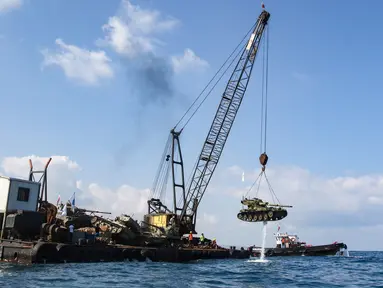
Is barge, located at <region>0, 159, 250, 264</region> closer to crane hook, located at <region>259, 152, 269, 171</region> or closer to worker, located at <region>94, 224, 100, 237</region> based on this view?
worker, located at <region>94, 224, 100, 237</region>

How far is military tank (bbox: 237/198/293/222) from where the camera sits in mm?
49125

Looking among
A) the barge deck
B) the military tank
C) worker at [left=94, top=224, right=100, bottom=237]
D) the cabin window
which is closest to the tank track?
the military tank

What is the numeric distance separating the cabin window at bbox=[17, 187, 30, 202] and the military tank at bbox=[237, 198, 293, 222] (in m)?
24.8

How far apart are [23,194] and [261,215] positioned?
2666 cm

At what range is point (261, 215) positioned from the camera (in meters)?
50.5

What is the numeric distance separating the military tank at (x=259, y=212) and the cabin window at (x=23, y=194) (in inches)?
978

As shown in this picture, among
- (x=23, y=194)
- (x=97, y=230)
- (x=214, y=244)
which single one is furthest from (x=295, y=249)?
(x=23, y=194)

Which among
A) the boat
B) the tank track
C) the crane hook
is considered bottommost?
the boat

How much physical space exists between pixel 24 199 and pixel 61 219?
7.51 m

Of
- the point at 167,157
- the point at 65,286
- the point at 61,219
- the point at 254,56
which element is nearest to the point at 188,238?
the point at 167,157

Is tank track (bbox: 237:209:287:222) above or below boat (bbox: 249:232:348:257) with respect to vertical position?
above

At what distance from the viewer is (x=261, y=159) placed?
160ft

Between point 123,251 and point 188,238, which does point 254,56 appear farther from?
point 123,251

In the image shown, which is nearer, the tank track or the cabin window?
the cabin window
